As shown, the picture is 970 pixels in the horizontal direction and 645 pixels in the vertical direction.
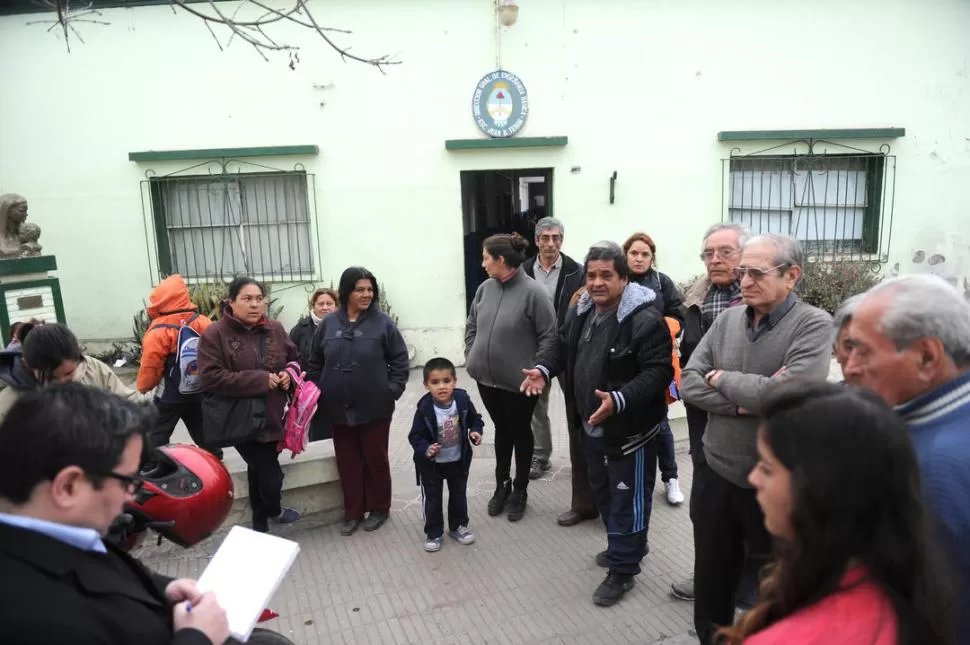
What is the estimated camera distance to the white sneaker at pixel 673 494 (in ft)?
14.4

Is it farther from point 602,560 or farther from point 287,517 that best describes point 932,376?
point 287,517

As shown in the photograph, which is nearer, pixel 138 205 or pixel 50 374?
pixel 50 374

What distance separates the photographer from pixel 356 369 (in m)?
4.03

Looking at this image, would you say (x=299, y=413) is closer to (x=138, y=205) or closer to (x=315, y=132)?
(x=315, y=132)

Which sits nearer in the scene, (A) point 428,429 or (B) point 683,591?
(B) point 683,591

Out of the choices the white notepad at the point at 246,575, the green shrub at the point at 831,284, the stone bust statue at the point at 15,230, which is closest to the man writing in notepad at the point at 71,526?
the white notepad at the point at 246,575

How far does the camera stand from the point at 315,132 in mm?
8062

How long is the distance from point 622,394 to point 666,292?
1441mm

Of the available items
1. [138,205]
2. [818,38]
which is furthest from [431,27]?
[818,38]

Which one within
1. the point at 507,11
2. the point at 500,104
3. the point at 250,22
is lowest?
the point at 250,22

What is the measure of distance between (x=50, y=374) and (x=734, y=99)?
26.1ft

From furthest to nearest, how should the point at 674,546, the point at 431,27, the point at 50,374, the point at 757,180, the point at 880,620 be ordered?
the point at 757,180 < the point at 431,27 < the point at 674,546 < the point at 50,374 < the point at 880,620

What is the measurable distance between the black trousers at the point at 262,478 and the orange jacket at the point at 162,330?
2.56 feet

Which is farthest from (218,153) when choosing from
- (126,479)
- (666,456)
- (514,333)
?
(126,479)
